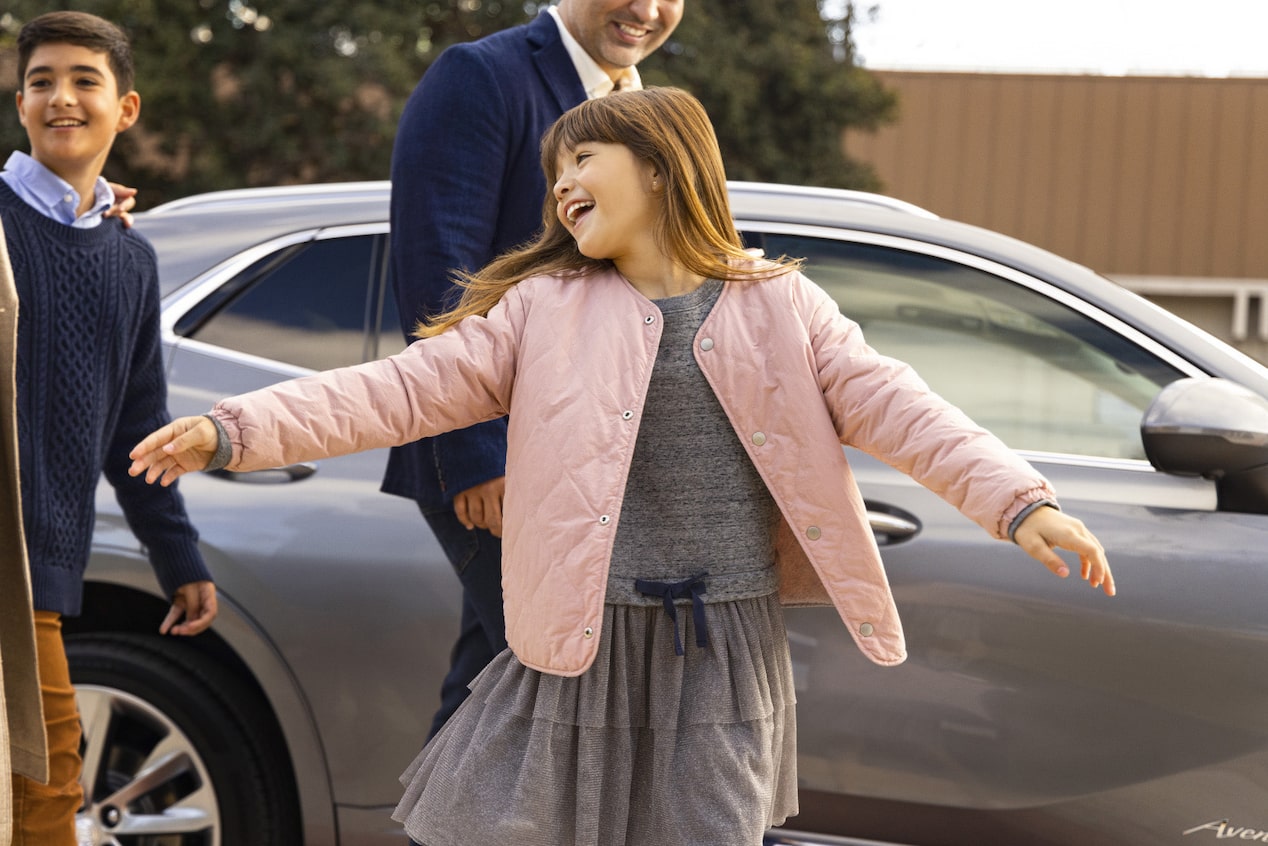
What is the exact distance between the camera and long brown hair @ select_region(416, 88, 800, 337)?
1.89 meters

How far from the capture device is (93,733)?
289cm

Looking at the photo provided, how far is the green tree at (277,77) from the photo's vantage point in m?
12.1

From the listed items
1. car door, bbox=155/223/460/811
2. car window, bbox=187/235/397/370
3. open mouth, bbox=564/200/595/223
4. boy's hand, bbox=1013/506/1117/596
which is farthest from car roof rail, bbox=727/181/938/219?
boy's hand, bbox=1013/506/1117/596

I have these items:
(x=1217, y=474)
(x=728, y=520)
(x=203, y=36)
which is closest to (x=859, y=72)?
(x=203, y=36)

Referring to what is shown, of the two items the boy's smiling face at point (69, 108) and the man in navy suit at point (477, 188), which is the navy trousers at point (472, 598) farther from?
→ the boy's smiling face at point (69, 108)

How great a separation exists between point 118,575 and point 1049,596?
1.90m

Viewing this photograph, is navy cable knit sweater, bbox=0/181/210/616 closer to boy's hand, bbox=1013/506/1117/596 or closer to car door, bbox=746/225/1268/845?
car door, bbox=746/225/1268/845

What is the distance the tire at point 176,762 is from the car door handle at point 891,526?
135cm

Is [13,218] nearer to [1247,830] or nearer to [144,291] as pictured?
[144,291]

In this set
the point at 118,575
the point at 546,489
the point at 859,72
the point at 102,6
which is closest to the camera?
the point at 546,489

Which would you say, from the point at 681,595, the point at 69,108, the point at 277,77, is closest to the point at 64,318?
the point at 69,108

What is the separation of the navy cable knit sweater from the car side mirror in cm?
188

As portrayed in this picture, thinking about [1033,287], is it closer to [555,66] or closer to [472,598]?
[555,66]

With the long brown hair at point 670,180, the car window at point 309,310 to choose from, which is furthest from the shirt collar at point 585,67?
the car window at point 309,310
